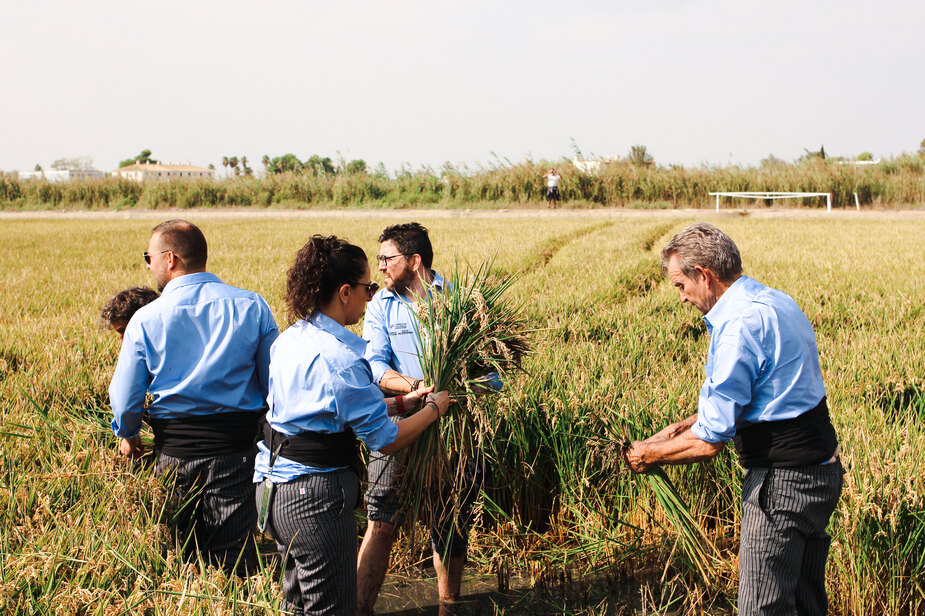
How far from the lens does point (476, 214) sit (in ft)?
83.6

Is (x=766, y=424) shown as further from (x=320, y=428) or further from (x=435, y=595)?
(x=435, y=595)

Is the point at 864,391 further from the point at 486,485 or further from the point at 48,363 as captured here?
the point at 48,363

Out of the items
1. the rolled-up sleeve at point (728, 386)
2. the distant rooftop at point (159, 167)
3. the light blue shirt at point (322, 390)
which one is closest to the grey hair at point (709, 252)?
the rolled-up sleeve at point (728, 386)

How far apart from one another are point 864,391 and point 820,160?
86.2ft

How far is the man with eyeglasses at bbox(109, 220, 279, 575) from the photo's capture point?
3.30 metres

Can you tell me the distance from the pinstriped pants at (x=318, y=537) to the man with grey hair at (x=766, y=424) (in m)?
1.26

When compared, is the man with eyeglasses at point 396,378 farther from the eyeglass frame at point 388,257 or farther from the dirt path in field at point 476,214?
the dirt path in field at point 476,214

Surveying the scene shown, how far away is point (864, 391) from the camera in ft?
16.4

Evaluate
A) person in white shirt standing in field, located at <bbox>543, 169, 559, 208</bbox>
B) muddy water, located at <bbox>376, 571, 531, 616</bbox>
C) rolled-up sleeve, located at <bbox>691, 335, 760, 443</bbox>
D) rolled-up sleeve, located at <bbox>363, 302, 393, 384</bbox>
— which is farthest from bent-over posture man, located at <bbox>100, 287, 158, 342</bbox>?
person in white shirt standing in field, located at <bbox>543, 169, 559, 208</bbox>

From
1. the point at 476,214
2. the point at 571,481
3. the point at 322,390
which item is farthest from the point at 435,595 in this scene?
the point at 476,214

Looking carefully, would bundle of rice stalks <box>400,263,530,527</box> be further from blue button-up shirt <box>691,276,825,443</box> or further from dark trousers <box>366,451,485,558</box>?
blue button-up shirt <box>691,276,825,443</box>

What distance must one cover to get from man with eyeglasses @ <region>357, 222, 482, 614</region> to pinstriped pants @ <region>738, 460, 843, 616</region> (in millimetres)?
1238

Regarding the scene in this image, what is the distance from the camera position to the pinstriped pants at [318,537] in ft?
8.85

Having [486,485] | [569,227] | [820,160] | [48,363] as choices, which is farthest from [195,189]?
[486,485]
